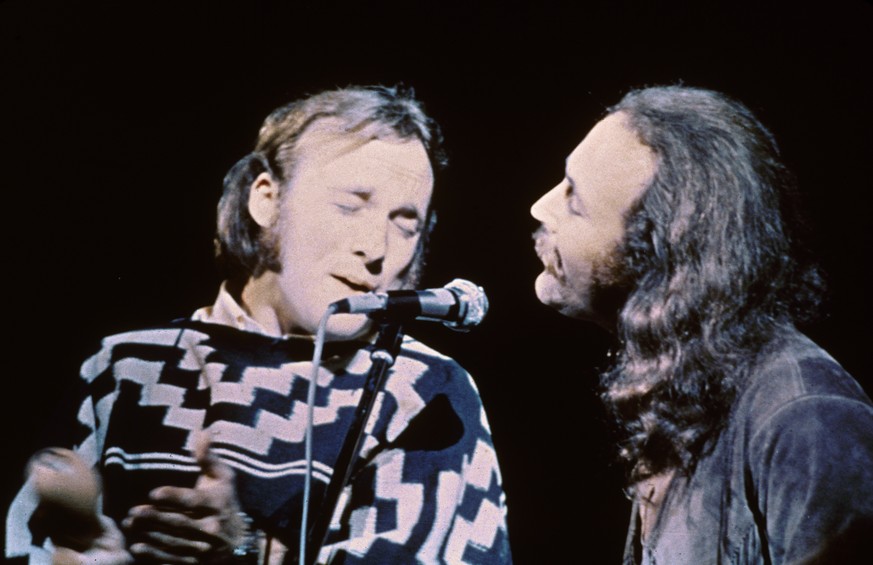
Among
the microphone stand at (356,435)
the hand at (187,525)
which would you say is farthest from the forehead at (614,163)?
the hand at (187,525)

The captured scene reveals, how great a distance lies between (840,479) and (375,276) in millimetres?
1392

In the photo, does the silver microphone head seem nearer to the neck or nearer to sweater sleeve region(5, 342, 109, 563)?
the neck

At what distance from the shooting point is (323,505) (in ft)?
5.96

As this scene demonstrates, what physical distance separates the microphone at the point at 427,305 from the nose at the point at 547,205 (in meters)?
0.63

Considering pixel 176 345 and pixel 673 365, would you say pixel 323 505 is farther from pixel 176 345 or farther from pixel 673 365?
pixel 673 365

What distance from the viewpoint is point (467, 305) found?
6.32ft

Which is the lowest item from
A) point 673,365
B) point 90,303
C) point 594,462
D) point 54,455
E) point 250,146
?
point 594,462

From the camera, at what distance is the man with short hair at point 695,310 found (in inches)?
75.5

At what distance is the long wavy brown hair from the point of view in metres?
2.15

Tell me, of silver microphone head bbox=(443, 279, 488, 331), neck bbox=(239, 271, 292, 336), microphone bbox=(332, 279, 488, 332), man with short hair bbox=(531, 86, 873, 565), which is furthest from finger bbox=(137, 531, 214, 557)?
man with short hair bbox=(531, 86, 873, 565)

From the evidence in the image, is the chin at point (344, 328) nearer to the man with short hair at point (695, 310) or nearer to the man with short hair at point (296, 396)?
the man with short hair at point (296, 396)

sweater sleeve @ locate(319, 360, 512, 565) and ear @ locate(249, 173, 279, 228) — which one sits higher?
ear @ locate(249, 173, 279, 228)

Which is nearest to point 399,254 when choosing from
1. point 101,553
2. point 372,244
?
point 372,244

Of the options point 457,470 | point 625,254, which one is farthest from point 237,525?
point 625,254
